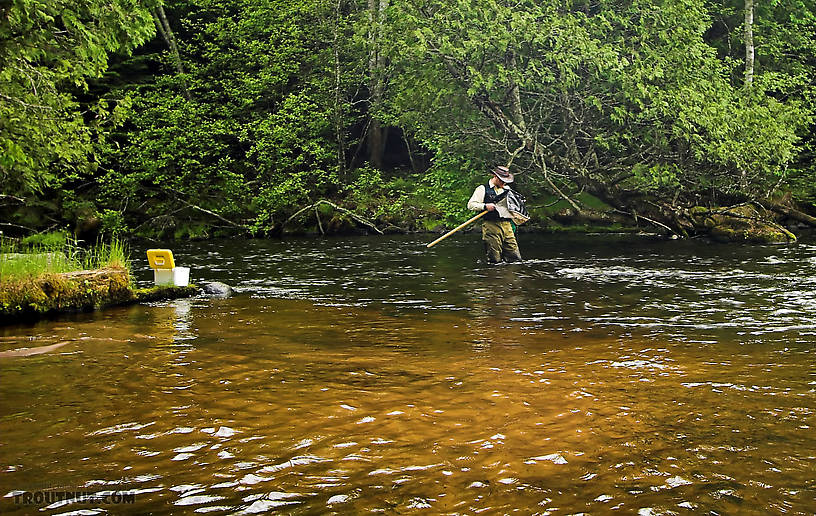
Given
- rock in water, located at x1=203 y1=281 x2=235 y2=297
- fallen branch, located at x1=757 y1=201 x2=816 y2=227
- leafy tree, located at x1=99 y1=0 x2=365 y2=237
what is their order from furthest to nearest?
leafy tree, located at x1=99 y1=0 x2=365 y2=237, fallen branch, located at x1=757 y1=201 x2=816 y2=227, rock in water, located at x1=203 y1=281 x2=235 y2=297

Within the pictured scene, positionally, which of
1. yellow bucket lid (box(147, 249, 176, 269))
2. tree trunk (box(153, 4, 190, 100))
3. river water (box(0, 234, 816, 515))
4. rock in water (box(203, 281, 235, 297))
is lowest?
river water (box(0, 234, 816, 515))

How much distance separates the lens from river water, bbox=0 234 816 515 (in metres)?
3.96

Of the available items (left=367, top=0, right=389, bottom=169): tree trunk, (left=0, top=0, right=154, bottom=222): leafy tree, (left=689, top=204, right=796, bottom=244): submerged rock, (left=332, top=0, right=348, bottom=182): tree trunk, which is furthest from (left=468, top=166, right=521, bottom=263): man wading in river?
(left=332, top=0, right=348, bottom=182): tree trunk

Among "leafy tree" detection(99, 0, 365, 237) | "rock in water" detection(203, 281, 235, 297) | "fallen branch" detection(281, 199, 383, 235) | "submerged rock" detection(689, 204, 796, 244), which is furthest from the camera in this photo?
"leafy tree" detection(99, 0, 365, 237)

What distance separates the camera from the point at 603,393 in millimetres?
5930

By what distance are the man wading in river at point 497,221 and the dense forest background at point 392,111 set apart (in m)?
3.84

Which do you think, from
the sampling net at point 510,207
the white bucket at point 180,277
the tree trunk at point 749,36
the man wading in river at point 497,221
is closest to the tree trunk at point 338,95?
the man wading in river at point 497,221

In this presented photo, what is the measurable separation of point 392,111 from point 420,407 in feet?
75.9

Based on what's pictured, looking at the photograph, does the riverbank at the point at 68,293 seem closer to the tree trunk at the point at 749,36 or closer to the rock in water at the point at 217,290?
the rock in water at the point at 217,290

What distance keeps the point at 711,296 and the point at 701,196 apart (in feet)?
42.5

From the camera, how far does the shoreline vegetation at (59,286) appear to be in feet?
31.9

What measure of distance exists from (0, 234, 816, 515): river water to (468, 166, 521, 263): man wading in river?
16.7 ft

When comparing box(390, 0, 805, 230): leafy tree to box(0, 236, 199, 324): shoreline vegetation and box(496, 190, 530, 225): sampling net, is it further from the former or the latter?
box(0, 236, 199, 324): shoreline vegetation

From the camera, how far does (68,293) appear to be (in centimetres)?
1033
